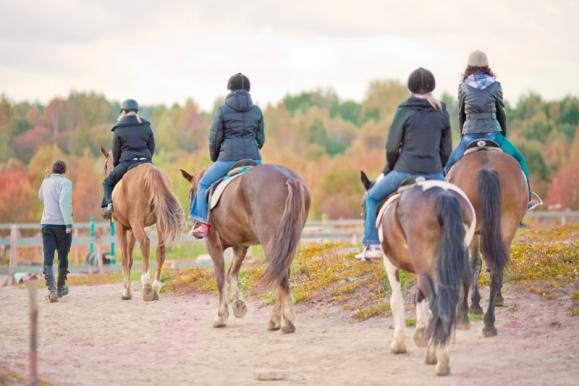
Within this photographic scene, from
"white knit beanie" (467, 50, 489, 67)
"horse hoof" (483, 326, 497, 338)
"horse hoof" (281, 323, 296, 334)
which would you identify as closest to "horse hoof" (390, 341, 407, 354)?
"horse hoof" (483, 326, 497, 338)

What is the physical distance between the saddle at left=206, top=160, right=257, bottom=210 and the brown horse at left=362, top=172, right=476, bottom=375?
3381 mm

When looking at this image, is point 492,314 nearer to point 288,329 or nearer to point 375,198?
point 375,198

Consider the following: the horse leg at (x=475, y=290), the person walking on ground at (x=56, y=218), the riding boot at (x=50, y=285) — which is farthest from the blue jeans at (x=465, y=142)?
the riding boot at (x=50, y=285)

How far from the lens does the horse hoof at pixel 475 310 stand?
44.0 ft

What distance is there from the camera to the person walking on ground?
17.8m

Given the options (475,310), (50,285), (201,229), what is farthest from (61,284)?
(475,310)

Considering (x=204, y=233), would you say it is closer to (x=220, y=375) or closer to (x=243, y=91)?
(x=243, y=91)

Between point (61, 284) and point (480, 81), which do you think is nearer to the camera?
point (480, 81)

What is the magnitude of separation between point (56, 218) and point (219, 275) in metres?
4.82

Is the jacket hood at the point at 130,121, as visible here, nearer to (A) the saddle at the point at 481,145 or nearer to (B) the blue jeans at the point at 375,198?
(A) the saddle at the point at 481,145

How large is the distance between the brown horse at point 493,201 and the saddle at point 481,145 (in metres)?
0.12

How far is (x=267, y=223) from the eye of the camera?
12.8 metres

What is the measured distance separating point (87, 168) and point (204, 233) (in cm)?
6553

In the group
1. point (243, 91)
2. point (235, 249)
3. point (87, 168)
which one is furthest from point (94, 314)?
point (87, 168)
